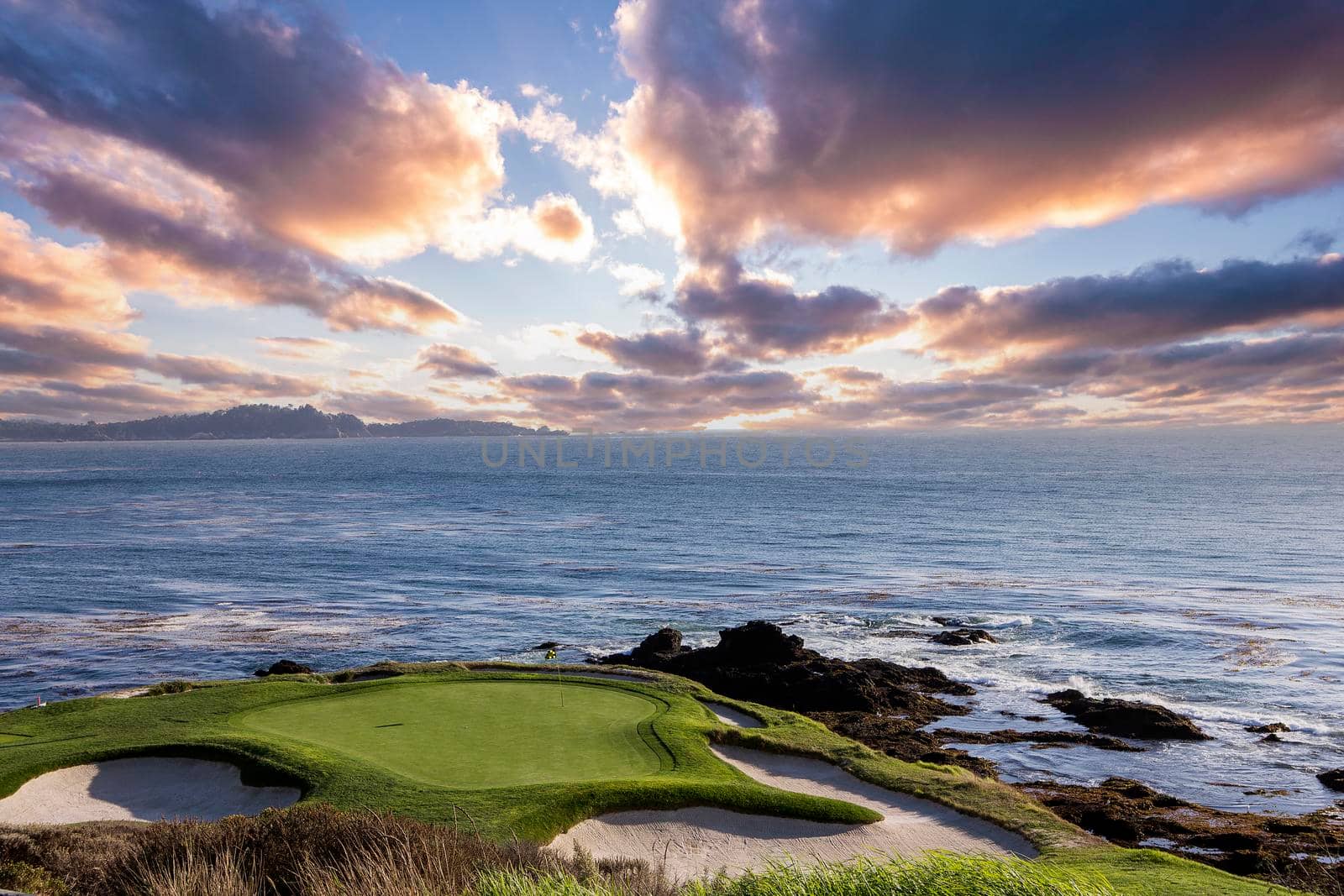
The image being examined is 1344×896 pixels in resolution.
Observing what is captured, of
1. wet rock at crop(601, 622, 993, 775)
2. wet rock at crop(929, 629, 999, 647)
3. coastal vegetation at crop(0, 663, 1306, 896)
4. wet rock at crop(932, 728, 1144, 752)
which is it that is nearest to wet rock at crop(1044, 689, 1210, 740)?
wet rock at crop(932, 728, 1144, 752)

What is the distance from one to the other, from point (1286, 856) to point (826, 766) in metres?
8.15

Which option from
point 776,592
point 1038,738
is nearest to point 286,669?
point 1038,738

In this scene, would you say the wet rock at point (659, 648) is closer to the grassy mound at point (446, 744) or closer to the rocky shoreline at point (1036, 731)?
the rocky shoreline at point (1036, 731)

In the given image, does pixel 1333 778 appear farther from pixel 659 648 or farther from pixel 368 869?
pixel 368 869

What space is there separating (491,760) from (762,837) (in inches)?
189

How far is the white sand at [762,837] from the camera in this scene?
11.6 metres

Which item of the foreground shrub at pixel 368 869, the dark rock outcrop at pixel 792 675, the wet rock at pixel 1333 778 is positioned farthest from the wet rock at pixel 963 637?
the foreground shrub at pixel 368 869

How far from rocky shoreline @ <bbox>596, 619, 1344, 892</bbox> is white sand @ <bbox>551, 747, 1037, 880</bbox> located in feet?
12.9

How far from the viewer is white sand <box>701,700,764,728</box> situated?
1791 centimetres

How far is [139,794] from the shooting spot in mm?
13336

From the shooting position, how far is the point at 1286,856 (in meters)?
14.0

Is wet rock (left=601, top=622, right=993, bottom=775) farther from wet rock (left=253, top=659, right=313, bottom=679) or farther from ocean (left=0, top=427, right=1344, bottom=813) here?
wet rock (left=253, top=659, right=313, bottom=679)

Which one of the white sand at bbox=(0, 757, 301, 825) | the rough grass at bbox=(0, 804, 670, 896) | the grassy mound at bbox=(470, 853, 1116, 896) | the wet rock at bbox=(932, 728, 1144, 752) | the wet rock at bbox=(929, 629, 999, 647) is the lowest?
the wet rock at bbox=(932, 728, 1144, 752)

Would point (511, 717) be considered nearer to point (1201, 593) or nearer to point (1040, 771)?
point (1040, 771)
